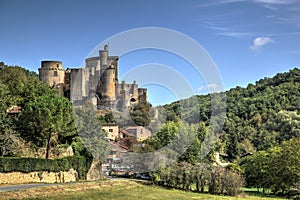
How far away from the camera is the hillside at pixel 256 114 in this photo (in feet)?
249

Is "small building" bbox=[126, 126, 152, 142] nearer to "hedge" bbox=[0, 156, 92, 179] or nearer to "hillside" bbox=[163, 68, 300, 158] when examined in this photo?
"hillside" bbox=[163, 68, 300, 158]

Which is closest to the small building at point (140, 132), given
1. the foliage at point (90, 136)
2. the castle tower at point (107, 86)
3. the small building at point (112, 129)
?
the small building at point (112, 129)

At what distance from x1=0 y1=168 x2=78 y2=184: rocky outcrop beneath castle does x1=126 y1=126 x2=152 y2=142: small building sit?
25.3 meters

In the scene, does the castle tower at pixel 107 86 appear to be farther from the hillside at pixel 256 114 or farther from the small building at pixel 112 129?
the small building at pixel 112 129

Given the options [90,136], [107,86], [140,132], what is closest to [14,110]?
[90,136]

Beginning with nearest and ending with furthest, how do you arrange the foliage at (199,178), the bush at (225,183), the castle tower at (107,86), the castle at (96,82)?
the bush at (225,183), the foliage at (199,178), the castle at (96,82), the castle tower at (107,86)

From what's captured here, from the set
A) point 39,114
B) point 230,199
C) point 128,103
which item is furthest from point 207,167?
point 128,103

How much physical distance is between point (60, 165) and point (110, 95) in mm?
65912

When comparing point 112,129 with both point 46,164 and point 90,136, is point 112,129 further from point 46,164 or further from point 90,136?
point 46,164

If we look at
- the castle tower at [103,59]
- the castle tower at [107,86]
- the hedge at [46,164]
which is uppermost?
the castle tower at [103,59]

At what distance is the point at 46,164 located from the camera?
34531 mm

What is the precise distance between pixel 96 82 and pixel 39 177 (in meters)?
68.0

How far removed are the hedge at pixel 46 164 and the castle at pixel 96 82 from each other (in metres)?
55.3

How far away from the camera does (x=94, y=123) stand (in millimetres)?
50312
